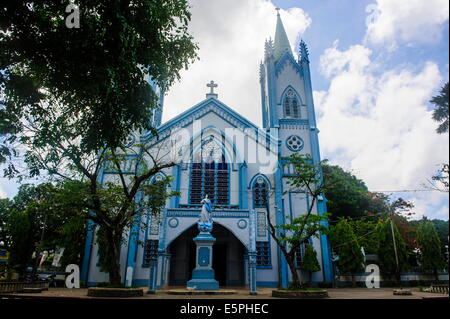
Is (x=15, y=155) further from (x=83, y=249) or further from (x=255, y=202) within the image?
(x=255, y=202)

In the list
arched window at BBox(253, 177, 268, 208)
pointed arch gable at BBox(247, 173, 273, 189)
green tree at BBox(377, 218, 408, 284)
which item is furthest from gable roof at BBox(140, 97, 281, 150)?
green tree at BBox(377, 218, 408, 284)

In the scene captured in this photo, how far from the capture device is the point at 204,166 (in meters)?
19.1

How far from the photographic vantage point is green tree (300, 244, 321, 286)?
16.5 meters

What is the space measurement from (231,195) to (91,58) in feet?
42.7

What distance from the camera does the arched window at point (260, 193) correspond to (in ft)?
60.0

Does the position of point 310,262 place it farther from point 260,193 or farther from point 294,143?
point 294,143

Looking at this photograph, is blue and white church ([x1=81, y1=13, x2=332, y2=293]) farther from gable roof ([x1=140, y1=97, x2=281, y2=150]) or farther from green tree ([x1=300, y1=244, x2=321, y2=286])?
green tree ([x1=300, y1=244, x2=321, y2=286])

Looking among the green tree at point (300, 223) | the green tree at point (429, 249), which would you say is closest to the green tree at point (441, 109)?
the green tree at point (300, 223)

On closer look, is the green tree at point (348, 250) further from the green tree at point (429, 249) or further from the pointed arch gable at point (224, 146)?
the pointed arch gable at point (224, 146)

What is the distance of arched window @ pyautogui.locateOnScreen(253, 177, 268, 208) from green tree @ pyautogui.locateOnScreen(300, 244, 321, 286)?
364 centimetres

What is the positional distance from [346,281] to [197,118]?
14.3 metres

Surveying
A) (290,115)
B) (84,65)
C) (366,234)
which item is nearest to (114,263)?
(84,65)

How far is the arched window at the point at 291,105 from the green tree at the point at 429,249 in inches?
433
